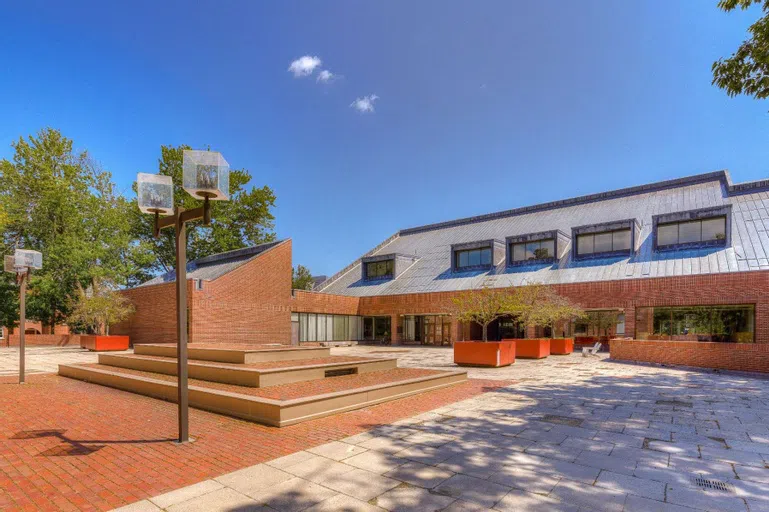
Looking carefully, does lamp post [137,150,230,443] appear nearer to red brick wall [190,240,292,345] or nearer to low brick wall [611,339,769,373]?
low brick wall [611,339,769,373]

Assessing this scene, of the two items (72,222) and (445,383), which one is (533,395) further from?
(72,222)

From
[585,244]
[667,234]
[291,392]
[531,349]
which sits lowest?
[531,349]

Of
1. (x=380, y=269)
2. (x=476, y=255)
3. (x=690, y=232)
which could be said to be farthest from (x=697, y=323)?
(x=380, y=269)

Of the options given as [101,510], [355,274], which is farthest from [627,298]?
[101,510]

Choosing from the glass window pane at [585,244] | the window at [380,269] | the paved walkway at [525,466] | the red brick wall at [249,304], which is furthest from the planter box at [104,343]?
the glass window pane at [585,244]

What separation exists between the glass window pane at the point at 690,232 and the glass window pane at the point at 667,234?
0.22 meters

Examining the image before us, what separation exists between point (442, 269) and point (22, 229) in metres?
33.0

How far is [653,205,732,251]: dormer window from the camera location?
23.9 meters

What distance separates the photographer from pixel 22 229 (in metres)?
32.4

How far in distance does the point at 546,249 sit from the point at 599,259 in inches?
143

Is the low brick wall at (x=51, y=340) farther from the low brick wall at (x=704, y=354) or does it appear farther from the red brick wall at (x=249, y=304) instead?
the low brick wall at (x=704, y=354)

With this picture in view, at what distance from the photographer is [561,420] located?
734 cm

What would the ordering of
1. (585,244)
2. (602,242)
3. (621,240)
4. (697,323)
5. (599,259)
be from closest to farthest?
(697,323)
(621,240)
(599,259)
(602,242)
(585,244)

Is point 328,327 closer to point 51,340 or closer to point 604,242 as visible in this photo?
point 51,340
